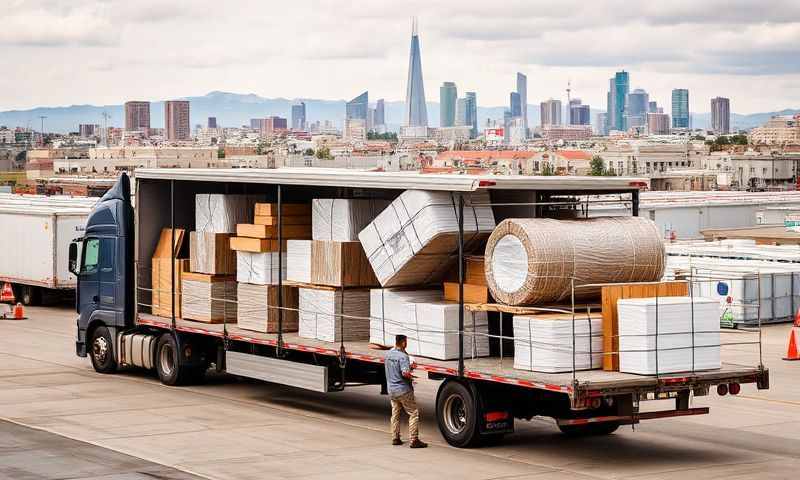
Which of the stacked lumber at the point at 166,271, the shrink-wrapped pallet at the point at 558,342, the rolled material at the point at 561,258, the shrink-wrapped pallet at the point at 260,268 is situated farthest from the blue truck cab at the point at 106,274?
the shrink-wrapped pallet at the point at 558,342

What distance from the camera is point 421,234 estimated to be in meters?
17.2

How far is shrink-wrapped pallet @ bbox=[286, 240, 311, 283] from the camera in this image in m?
19.8

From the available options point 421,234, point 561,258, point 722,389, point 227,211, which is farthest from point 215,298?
point 722,389

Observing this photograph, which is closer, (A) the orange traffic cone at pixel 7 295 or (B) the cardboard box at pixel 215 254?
(B) the cardboard box at pixel 215 254

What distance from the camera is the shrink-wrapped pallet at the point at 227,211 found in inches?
859

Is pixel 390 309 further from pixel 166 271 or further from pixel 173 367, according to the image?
pixel 166 271

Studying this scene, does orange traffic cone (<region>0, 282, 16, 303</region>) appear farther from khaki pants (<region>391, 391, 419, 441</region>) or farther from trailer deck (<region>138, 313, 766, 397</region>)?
khaki pants (<region>391, 391, 419, 441</region>)

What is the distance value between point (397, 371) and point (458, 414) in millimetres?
1000

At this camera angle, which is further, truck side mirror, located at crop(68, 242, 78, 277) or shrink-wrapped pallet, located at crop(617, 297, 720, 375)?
truck side mirror, located at crop(68, 242, 78, 277)

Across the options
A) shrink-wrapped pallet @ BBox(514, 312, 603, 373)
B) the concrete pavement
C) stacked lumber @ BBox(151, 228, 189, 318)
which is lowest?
the concrete pavement

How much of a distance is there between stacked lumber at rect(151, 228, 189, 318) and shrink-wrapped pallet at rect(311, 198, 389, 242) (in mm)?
4270

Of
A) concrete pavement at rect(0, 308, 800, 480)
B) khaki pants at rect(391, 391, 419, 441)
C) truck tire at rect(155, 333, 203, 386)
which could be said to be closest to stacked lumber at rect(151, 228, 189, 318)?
truck tire at rect(155, 333, 203, 386)

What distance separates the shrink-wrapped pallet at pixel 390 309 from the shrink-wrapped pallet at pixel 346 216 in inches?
40.5

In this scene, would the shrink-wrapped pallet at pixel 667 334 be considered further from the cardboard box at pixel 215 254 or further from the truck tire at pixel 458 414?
the cardboard box at pixel 215 254
